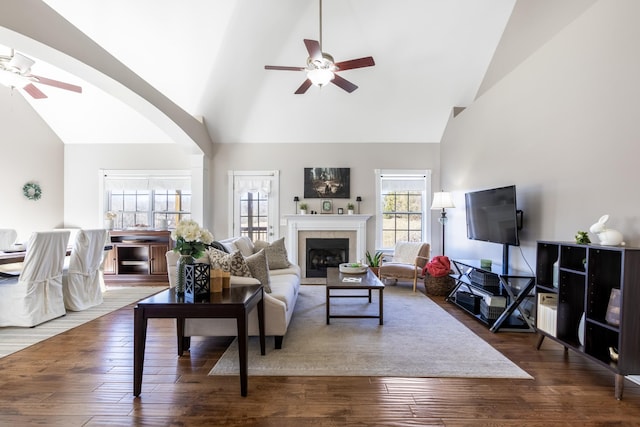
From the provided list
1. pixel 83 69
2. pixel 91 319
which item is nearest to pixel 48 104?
pixel 83 69

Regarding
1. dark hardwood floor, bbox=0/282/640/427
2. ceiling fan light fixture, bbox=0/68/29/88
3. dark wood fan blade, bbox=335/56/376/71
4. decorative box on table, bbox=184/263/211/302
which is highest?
dark wood fan blade, bbox=335/56/376/71

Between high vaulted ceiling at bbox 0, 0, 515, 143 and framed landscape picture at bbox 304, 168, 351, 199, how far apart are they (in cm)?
68

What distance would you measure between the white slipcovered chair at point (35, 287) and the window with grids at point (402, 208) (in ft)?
17.0

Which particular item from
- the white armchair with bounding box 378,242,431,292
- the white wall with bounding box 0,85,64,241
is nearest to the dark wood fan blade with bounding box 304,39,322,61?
the white armchair with bounding box 378,242,431,292

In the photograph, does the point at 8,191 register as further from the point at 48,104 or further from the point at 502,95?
the point at 502,95

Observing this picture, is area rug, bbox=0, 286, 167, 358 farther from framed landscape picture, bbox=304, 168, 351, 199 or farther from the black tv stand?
the black tv stand

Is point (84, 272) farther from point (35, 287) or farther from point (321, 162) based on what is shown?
point (321, 162)

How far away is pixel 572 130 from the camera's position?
3.12 metres

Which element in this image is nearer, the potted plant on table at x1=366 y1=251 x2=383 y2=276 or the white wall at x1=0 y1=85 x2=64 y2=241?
the white wall at x1=0 y1=85 x2=64 y2=241

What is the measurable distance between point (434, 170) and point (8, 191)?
306 inches

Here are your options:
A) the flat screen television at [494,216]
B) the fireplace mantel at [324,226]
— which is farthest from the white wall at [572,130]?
the fireplace mantel at [324,226]

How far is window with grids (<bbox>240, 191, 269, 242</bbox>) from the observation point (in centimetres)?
660

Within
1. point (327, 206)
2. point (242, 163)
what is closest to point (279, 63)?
point (242, 163)

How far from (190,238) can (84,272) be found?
2.98 m
